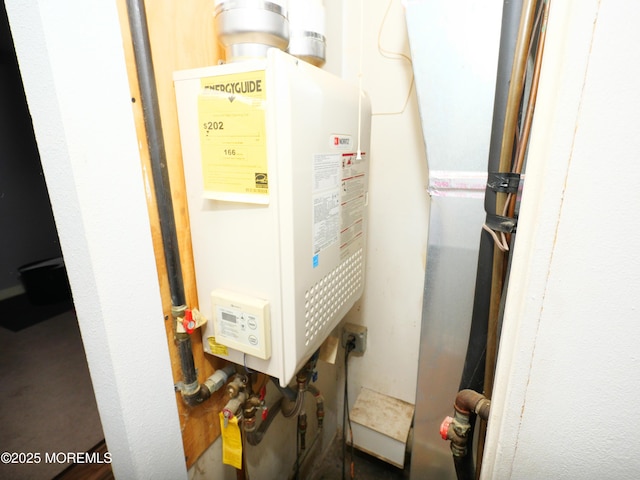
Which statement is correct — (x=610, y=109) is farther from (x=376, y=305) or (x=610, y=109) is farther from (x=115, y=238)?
(x=376, y=305)

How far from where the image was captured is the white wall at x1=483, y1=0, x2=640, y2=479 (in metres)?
0.31

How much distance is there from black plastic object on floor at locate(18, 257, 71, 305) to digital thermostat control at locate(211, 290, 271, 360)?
292 centimetres

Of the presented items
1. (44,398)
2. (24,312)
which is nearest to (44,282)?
(24,312)

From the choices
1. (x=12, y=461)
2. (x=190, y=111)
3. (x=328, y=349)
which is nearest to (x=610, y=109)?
(x=190, y=111)

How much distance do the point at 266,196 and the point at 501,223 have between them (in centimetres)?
53

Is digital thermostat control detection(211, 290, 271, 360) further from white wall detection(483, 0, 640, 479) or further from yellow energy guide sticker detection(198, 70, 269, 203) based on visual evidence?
white wall detection(483, 0, 640, 479)

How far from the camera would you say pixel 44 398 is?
183cm

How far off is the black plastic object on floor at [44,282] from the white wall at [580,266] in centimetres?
354

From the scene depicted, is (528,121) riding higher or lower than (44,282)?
higher

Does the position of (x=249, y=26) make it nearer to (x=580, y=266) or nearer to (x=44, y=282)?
(x=580, y=266)

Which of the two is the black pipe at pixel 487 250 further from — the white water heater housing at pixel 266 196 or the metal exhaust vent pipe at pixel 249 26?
the metal exhaust vent pipe at pixel 249 26

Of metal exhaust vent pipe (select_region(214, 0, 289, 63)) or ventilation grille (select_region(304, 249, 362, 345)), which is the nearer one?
metal exhaust vent pipe (select_region(214, 0, 289, 63))

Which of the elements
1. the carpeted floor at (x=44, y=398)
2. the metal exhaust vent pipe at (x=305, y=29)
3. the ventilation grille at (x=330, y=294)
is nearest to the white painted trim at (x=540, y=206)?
the ventilation grille at (x=330, y=294)

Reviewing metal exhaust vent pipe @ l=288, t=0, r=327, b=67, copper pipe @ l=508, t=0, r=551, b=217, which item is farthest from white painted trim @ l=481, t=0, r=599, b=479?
metal exhaust vent pipe @ l=288, t=0, r=327, b=67
